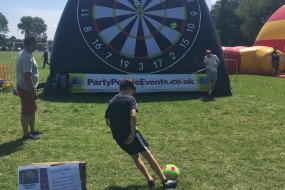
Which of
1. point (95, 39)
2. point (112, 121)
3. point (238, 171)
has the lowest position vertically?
point (238, 171)

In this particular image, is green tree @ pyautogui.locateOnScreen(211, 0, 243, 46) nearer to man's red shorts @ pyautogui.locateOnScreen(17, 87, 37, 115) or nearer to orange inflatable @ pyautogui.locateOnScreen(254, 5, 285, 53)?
orange inflatable @ pyautogui.locateOnScreen(254, 5, 285, 53)

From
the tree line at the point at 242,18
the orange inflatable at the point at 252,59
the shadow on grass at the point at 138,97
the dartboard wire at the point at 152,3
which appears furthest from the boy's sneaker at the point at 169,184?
the tree line at the point at 242,18

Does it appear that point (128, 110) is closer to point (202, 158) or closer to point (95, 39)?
point (202, 158)

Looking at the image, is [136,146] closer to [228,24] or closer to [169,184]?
[169,184]

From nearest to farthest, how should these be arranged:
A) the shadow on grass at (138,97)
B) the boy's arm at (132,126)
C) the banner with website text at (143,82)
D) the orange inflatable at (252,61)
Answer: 1. the boy's arm at (132,126)
2. the shadow on grass at (138,97)
3. the banner with website text at (143,82)
4. the orange inflatable at (252,61)

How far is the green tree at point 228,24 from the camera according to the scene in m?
57.8

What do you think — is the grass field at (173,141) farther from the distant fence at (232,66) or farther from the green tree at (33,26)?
the green tree at (33,26)

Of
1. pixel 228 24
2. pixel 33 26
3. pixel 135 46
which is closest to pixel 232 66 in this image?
pixel 135 46

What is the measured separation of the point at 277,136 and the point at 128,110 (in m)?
3.87

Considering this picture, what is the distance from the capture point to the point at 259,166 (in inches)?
232

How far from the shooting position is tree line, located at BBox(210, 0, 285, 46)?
1953 inches

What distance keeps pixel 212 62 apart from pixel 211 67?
16 centimetres

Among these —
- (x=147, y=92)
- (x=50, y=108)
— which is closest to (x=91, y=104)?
(x=50, y=108)

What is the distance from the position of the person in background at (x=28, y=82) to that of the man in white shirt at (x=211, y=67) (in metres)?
5.97
